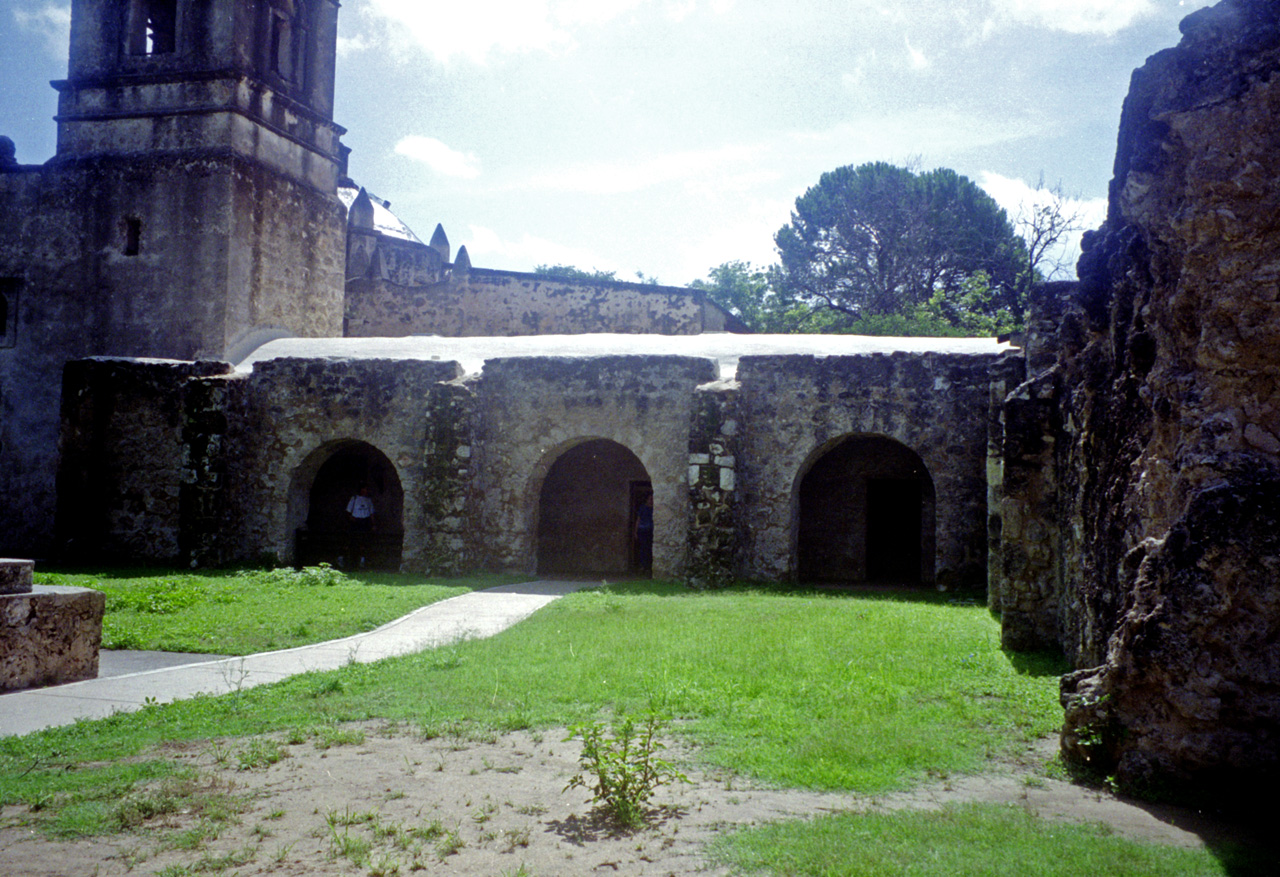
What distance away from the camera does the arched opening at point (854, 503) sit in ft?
50.4

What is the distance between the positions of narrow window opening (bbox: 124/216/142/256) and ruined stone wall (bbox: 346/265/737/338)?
18.0ft

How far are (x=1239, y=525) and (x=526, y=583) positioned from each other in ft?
34.5

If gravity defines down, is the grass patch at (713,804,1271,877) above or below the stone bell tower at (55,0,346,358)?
below

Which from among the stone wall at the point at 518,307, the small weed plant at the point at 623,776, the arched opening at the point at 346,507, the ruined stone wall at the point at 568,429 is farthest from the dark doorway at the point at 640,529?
the small weed plant at the point at 623,776

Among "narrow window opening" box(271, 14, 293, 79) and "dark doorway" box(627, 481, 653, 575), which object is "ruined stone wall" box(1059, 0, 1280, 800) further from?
"narrow window opening" box(271, 14, 293, 79)

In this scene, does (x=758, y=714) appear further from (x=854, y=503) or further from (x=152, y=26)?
(x=152, y=26)

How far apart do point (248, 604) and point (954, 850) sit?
899 cm

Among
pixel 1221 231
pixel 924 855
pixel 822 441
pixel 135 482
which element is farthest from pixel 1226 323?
pixel 135 482

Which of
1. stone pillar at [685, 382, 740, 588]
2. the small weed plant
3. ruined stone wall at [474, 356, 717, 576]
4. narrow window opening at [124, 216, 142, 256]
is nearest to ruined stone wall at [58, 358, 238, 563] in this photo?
narrow window opening at [124, 216, 142, 256]

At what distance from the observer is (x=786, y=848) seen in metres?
3.38

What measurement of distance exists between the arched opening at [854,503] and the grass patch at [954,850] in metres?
11.6

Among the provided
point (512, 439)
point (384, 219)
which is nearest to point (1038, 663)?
point (512, 439)

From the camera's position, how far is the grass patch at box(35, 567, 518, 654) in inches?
327

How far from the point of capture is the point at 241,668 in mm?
6875
